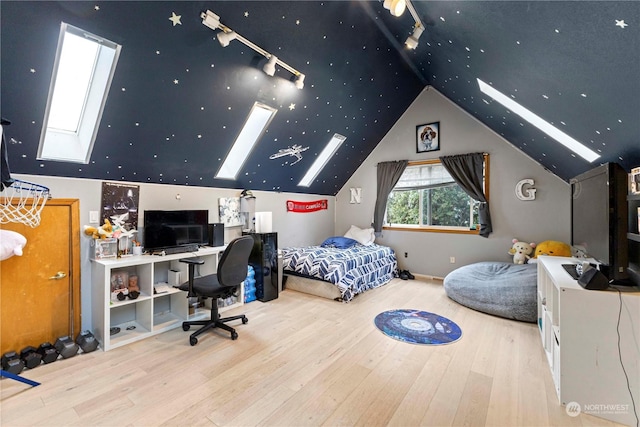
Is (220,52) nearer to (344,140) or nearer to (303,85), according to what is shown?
(303,85)

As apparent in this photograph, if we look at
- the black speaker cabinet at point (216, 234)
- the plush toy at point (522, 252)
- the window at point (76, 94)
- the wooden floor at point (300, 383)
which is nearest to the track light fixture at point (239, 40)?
the window at point (76, 94)

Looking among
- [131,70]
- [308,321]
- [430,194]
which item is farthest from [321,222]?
[131,70]

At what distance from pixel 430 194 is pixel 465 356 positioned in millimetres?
3123

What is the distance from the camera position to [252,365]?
2219 millimetres

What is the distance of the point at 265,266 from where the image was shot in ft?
12.3

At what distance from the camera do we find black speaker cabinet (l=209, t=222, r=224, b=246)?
350 centimetres

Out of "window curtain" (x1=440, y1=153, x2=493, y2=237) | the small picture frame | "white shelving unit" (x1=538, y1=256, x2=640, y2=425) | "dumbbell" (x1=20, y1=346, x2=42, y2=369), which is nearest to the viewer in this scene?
"white shelving unit" (x1=538, y1=256, x2=640, y2=425)

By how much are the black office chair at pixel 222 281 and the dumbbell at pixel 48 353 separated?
952 millimetres

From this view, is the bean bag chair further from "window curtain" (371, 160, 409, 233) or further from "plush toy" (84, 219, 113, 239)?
"plush toy" (84, 219, 113, 239)

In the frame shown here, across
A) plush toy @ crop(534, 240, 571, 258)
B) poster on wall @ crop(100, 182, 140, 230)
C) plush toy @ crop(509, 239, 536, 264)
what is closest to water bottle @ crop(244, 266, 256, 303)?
poster on wall @ crop(100, 182, 140, 230)

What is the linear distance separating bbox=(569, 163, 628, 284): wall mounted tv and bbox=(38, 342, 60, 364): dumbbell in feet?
13.4

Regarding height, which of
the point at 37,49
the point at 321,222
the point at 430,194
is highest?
the point at 37,49

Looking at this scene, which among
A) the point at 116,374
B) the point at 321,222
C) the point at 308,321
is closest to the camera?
the point at 116,374

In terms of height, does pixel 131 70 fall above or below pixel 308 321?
above
